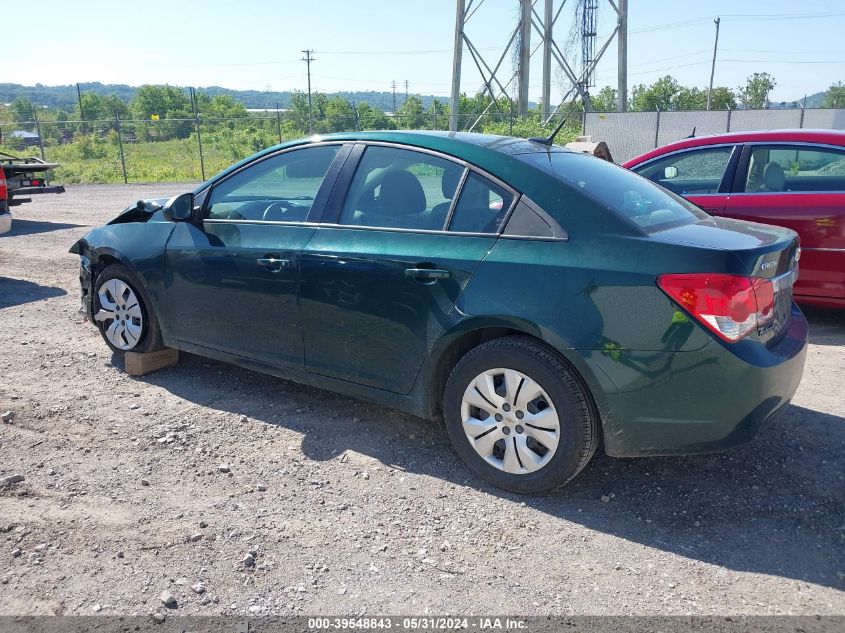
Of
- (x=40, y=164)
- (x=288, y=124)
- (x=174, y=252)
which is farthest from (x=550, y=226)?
(x=288, y=124)

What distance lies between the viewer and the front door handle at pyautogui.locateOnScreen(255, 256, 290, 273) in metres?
4.19

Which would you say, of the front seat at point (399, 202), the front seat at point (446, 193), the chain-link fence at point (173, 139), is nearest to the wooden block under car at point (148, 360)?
the front seat at point (399, 202)

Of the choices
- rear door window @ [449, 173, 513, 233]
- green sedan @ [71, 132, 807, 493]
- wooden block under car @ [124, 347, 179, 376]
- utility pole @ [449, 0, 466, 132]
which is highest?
utility pole @ [449, 0, 466, 132]

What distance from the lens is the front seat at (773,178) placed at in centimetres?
623

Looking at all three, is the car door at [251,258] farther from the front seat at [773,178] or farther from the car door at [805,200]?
the front seat at [773,178]

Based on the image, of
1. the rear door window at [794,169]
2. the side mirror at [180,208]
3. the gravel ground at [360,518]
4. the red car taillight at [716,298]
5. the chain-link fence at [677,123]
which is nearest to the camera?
the gravel ground at [360,518]

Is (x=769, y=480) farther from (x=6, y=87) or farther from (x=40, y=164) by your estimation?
(x=6, y=87)

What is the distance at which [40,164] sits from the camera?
14.5 metres

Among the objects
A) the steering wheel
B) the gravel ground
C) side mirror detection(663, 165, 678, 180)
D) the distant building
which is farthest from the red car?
the distant building

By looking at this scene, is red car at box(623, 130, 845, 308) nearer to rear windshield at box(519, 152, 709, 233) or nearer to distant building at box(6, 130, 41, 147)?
rear windshield at box(519, 152, 709, 233)

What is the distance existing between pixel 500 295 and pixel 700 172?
4.10 metres

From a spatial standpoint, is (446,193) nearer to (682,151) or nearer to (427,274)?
(427,274)

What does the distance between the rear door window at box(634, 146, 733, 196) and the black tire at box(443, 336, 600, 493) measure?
385 centimetres

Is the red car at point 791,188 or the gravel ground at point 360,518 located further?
the red car at point 791,188
